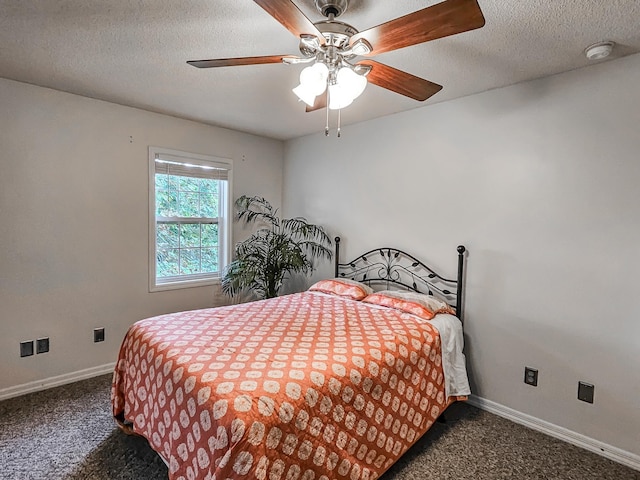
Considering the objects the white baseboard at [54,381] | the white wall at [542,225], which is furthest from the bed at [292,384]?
the white baseboard at [54,381]

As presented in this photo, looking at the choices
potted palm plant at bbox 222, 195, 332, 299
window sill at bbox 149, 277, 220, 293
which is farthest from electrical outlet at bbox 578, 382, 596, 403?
window sill at bbox 149, 277, 220, 293

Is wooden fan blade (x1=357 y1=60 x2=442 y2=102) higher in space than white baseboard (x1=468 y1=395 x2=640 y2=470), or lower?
higher

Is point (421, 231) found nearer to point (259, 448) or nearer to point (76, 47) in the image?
point (259, 448)

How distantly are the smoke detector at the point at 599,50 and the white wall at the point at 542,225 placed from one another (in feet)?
0.88

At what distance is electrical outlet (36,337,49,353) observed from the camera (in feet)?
9.21

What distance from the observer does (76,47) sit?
2.07m

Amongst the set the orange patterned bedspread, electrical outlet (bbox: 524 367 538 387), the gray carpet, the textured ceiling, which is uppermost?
the textured ceiling

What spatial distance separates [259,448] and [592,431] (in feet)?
7.24

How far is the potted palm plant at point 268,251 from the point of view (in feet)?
12.0

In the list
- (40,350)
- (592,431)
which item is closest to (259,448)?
A: (592,431)

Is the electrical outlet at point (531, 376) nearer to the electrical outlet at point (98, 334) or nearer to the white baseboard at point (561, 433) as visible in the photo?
the white baseboard at point (561, 433)

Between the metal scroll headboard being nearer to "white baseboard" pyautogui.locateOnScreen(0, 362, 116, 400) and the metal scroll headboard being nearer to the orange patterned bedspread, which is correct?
the orange patterned bedspread

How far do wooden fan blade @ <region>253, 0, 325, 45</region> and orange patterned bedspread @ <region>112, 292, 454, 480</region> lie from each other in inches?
57.5

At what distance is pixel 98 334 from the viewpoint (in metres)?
3.11
